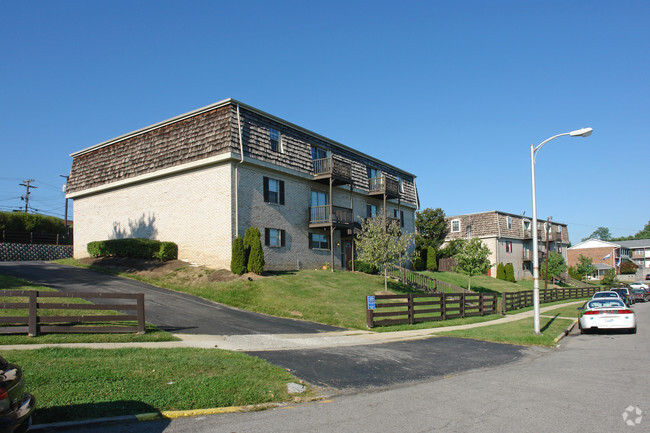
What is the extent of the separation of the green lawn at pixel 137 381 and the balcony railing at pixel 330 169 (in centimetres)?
1968

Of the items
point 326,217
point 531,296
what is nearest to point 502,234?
point 531,296

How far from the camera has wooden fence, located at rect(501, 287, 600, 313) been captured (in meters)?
28.3

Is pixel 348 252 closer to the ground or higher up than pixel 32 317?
higher up

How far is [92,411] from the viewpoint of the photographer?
20.3 ft

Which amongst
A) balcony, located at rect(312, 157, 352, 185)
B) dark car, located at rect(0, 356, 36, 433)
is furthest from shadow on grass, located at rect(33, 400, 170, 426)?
balcony, located at rect(312, 157, 352, 185)

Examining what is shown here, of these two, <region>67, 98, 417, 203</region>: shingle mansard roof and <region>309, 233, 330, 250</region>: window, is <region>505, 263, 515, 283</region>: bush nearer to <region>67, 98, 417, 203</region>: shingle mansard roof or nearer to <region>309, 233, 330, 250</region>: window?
<region>67, 98, 417, 203</region>: shingle mansard roof

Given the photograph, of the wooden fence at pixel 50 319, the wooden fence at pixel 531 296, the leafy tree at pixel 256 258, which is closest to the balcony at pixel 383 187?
the wooden fence at pixel 531 296

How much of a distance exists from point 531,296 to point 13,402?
115ft

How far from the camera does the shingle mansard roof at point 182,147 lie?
78.1ft

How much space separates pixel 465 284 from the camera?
39.8m

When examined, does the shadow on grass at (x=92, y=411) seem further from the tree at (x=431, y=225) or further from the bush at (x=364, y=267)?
the tree at (x=431, y=225)

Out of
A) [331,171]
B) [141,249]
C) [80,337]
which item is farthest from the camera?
[331,171]

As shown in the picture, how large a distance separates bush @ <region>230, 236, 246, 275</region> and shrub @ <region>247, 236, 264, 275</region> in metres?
0.34

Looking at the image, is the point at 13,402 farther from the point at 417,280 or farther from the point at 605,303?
the point at 417,280
